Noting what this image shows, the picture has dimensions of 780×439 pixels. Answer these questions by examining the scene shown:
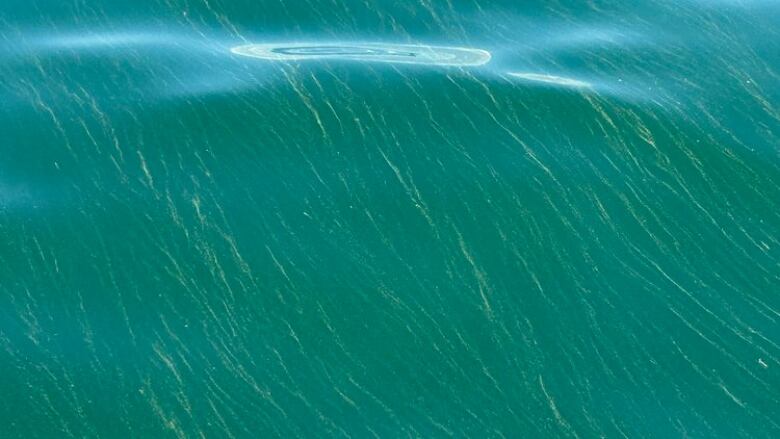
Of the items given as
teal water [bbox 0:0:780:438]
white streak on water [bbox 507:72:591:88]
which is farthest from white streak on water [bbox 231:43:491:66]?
white streak on water [bbox 507:72:591:88]

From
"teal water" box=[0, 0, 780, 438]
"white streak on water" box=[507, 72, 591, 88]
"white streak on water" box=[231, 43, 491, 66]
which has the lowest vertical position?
"teal water" box=[0, 0, 780, 438]

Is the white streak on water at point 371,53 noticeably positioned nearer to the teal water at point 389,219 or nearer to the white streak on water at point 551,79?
the teal water at point 389,219

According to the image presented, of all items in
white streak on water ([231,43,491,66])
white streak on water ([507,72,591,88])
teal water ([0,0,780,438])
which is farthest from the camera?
white streak on water ([231,43,491,66])

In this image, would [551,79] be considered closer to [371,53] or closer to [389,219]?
[371,53]

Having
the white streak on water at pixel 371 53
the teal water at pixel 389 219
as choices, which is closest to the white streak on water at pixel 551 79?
the teal water at pixel 389 219

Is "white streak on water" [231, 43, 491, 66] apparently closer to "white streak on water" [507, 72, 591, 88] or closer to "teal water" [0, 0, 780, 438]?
"teal water" [0, 0, 780, 438]

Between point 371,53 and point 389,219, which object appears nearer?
point 389,219

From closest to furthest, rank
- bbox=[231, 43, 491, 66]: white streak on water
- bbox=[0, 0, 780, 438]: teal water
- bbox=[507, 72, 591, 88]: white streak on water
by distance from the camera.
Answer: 1. bbox=[0, 0, 780, 438]: teal water
2. bbox=[507, 72, 591, 88]: white streak on water
3. bbox=[231, 43, 491, 66]: white streak on water

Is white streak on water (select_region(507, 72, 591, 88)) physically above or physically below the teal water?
above

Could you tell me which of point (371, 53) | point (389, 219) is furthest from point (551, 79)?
point (389, 219)

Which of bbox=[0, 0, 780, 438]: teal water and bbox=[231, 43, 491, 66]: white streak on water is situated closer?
bbox=[0, 0, 780, 438]: teal water
